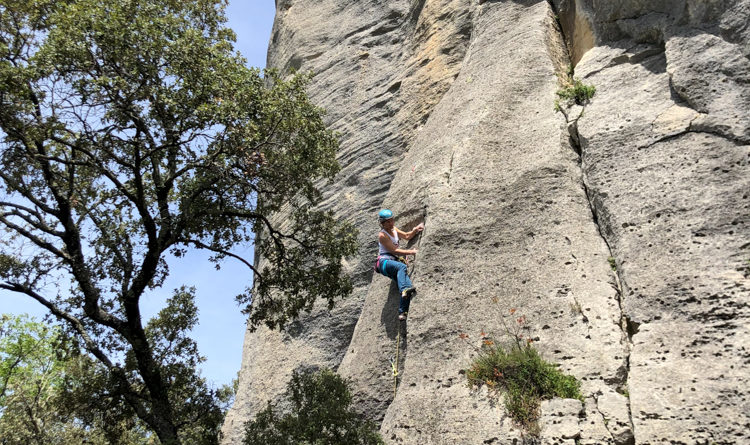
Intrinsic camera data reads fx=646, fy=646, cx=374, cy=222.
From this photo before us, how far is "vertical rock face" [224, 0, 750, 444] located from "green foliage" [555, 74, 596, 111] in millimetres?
216

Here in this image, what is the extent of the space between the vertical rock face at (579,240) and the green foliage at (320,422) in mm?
457

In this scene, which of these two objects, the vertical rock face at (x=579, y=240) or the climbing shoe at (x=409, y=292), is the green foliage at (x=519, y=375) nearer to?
the vertical rock face at (x=579, y=240)

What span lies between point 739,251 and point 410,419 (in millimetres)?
4437

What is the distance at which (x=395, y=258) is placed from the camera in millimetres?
11047

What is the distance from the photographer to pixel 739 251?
286 inches

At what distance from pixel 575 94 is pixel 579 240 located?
3.04 m

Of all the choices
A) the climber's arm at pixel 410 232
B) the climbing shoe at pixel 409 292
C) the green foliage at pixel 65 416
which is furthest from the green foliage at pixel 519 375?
the green foliage at pixel 65 416

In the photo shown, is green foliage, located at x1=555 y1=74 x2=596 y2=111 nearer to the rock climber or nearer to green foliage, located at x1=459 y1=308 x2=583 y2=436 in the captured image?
the rock climber

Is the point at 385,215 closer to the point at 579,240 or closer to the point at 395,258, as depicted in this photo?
the point at 395,258

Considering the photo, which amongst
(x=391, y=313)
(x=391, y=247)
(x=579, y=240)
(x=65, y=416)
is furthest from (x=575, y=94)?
(x=65, y=416)

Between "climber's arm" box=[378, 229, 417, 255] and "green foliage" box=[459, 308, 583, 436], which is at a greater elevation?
"climber's arm" box=[378, 229, 417, 255]

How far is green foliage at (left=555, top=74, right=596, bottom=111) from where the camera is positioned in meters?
10.6

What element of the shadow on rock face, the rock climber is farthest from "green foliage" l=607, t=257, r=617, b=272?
the shadow on rock face

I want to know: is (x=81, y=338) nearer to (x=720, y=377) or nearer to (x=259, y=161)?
Result: (x=259, y=161)
